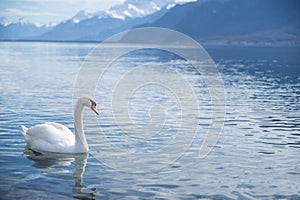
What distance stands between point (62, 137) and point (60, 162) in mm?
1467

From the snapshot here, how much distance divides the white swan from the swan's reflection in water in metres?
0.20

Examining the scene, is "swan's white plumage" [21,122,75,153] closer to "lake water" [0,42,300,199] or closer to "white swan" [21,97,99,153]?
"white swan" [21,97,99,153]

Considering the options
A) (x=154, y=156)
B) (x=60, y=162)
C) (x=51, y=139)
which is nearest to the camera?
(x=60, y=162)

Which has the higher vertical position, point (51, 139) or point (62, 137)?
point (62, 137)

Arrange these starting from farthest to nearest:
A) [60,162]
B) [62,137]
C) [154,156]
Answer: [154,156] → [62,137] → [60,162]

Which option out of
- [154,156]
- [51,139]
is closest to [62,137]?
[51,139]

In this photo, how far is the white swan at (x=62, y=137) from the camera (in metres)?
18.1

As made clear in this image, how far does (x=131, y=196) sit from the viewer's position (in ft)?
45.5

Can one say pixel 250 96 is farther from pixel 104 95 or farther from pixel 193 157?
pixel 193 157

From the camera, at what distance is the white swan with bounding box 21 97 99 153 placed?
18.1m

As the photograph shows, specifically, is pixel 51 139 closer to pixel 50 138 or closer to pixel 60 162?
pixel 50 138

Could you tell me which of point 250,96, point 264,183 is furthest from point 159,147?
point 250,96

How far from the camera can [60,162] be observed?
682 inches

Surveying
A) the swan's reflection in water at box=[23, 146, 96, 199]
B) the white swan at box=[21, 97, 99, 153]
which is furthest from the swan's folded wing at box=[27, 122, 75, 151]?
the swan's reflection in water at box=[23, 146, 96, 199]
